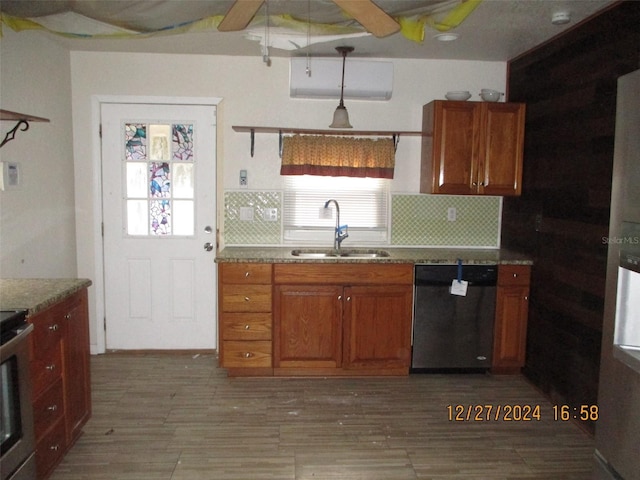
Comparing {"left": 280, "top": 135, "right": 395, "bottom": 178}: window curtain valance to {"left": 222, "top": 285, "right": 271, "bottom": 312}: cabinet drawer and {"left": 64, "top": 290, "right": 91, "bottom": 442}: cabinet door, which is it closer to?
{"left": 222, "top": 285, "right": 271, "bottom": 312}: cabinet drawer

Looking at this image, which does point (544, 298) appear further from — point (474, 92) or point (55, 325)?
point (55, 325)

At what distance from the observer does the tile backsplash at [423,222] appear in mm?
3842

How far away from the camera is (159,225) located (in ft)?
12.5

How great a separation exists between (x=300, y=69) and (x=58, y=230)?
2.17 m

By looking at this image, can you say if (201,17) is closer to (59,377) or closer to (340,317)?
(59,377)

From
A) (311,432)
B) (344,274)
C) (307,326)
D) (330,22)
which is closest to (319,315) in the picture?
(307,326)

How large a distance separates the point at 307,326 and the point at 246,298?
1.57ft

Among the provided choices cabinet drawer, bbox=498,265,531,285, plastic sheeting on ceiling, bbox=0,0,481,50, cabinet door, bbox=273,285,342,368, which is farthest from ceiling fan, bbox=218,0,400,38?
cabinet drawer, bbox=498,265,531,285

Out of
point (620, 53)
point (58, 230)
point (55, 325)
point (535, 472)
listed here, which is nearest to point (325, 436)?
point (535, 472)

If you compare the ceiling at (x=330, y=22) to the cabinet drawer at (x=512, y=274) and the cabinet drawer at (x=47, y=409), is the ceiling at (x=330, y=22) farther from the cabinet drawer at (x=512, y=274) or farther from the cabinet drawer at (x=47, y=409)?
the cabinet drawer at (x=47, y=409)

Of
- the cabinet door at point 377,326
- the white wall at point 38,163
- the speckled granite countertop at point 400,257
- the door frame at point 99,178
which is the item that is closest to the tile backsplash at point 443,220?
the speckled granite countertop at point 400,257

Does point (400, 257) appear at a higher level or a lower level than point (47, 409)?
higher

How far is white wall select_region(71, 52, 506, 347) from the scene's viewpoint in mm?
3676

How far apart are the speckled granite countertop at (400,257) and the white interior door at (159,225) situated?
47 cm
